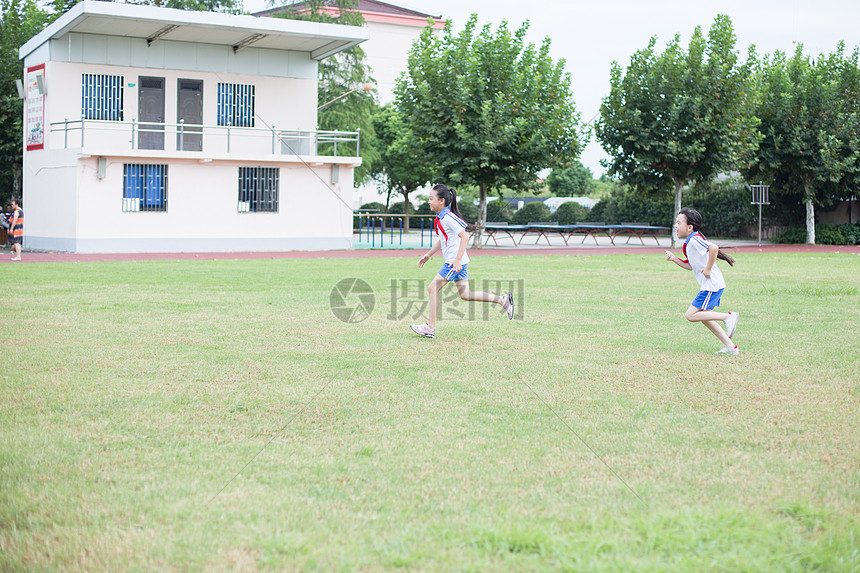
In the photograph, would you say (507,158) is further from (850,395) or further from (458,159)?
(850,395)

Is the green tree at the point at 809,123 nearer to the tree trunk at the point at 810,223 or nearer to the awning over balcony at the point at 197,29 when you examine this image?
the tree trunk at the point at 810,223

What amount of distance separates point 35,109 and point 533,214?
3208 cm

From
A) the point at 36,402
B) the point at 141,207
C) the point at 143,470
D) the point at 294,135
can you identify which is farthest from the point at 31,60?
the point at 143,470

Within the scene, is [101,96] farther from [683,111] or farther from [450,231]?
[450,231]

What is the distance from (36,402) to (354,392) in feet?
7.60

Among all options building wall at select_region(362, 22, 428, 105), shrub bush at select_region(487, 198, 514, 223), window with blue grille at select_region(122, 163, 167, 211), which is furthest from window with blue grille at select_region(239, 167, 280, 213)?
building wall at select_region(362, 22, 428, 105)

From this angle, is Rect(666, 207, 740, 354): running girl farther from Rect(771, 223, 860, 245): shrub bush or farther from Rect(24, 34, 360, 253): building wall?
Rect(771, 223, 860, 245): shrub bush

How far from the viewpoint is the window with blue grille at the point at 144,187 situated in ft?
89.8

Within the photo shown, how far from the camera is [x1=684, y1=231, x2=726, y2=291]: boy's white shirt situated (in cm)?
889

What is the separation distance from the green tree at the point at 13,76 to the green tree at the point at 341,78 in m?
11.7

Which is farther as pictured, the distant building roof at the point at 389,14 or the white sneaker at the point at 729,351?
the distant building roof at the point at 389,14

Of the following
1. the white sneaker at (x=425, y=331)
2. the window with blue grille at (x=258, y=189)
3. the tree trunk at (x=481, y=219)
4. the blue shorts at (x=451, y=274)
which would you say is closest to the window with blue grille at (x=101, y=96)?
the window with blue grille at (x=258, y=189)

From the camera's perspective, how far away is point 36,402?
6.21 m

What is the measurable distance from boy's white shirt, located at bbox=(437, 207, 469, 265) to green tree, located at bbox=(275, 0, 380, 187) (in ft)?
107
